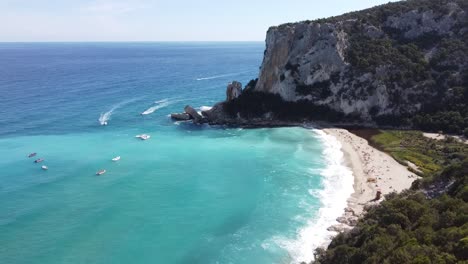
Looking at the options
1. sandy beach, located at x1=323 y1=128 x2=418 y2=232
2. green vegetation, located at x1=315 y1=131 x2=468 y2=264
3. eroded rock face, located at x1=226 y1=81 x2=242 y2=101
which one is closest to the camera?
green vegetation, located at x1=315 y1=131 x2=468 y2=264

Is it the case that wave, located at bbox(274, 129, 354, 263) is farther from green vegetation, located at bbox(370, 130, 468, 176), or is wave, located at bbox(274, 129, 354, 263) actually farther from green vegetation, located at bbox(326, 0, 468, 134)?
green vegetation, located at bbox(326, 0, 468, 134)

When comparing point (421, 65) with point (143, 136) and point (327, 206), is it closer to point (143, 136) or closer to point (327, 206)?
point (327, 206)

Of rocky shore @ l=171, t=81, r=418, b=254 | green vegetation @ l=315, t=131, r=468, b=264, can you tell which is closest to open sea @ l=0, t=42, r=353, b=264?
rocky shore @ l=171, t=81, r=418, b=254

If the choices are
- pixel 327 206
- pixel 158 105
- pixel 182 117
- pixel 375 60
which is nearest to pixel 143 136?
pixel 182 117

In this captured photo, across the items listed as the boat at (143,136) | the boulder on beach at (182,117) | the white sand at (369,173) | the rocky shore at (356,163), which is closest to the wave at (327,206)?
the rocky shore at (356,163)

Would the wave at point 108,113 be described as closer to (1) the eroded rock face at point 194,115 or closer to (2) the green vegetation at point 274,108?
(1) the eroded rock face at point 194,115

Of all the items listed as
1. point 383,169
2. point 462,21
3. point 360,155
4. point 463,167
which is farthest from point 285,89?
point 463,167

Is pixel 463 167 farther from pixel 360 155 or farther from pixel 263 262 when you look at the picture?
pixel 360 155
